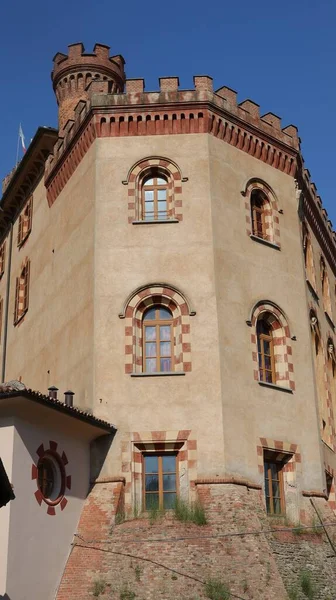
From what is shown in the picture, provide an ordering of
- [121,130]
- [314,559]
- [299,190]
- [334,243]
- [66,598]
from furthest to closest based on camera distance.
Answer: [334,243] → [299,190] → [121,130] → [314,559] → [66,598]

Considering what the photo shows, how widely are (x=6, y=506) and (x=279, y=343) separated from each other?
9665 mm

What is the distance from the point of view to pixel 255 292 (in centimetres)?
2361

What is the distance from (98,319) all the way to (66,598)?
751 centimetres

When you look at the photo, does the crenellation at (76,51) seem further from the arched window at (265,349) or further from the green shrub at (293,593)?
the green shrub at (293,593)

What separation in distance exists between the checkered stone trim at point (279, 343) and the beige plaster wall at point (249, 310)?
19 centimetres

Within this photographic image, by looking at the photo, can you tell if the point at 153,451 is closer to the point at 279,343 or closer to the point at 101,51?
the point at 279,343

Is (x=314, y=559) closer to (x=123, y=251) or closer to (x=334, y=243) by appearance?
(x=123, y=251)

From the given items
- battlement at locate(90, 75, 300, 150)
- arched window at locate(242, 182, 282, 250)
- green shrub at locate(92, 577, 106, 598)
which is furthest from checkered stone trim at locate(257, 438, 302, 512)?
battlement at locate(90, 75, 300, 150)

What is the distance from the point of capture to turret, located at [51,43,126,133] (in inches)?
1224

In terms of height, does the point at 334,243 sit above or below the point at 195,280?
above

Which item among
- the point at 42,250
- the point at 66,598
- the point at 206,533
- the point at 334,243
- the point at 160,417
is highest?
the point at 334,243

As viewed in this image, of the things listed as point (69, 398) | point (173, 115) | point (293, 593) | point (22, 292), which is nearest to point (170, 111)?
point (173, 115)

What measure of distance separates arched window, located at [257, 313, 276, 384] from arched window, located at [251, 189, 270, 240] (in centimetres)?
290

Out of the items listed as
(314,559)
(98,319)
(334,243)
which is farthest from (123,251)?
(334,243)
